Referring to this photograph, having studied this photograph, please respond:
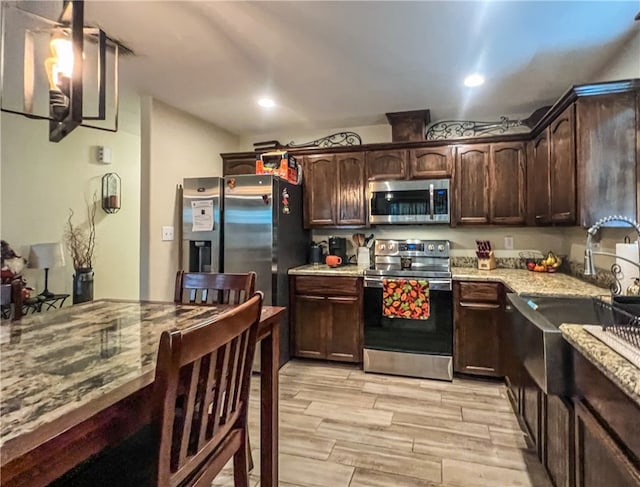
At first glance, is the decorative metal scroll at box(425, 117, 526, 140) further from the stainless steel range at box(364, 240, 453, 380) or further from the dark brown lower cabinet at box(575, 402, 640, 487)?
the dark brown lower cabinet at box(575, 402, 640, 487)

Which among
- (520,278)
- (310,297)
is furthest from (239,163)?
(520,278)

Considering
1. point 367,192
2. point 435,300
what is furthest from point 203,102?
point 435,300

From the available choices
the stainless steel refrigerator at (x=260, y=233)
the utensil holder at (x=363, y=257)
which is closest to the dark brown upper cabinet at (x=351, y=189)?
the utensil holder at (x=363, y=257)

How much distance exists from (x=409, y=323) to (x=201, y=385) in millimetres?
2432

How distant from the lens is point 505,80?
111 inches

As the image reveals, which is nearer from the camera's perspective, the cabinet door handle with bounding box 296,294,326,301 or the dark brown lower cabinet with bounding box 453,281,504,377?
the dark brown lower cabinet with bounding box 453,281,504,377

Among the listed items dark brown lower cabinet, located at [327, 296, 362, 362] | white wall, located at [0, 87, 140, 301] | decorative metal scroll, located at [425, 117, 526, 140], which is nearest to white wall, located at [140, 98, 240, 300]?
white wall, located at [0, 87, 140, 301]

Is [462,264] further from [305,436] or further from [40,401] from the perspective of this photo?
[40,401]

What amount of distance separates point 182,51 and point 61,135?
116 centimetres

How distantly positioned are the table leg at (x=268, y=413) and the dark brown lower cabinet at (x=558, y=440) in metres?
1.16

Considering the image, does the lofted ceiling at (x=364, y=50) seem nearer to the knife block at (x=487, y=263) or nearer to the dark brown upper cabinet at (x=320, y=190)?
the dark brown upper cabinet at (x=320, y=190)

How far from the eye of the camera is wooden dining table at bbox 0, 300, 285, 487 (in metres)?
0.68

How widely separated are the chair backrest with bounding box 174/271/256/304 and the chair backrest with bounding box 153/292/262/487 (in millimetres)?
667

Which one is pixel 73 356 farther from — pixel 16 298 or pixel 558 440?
pixel 558 440
